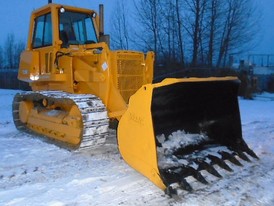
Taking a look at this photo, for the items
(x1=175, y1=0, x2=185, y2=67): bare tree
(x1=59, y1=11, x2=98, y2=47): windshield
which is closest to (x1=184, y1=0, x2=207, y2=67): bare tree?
(x1=175, y1=0, x2=185, y2=67): bare tree

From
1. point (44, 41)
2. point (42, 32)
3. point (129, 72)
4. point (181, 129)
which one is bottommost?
point (181, 129)

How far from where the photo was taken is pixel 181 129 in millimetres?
5336

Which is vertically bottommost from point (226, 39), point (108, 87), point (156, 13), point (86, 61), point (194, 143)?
point (194, 143)

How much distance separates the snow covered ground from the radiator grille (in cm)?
105

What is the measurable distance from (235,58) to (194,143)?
17.1 m

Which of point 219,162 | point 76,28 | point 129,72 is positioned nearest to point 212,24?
point 76,28

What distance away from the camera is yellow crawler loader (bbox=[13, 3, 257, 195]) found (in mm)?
4488

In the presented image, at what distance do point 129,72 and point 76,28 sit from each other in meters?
1.67

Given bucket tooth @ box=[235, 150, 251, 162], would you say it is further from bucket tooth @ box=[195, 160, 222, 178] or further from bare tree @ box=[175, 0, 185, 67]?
bare tree @ box=[175, 0, 185, 67]

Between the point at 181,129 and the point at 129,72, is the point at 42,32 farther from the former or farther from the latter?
the point at 181,129

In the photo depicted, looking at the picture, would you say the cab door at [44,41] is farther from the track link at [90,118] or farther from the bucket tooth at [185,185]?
the bucket tooth at [185,185]

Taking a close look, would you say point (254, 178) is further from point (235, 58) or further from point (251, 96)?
point (235, 58)

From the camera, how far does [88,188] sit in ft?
14.0

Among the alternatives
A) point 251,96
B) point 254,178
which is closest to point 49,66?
point 254,178
